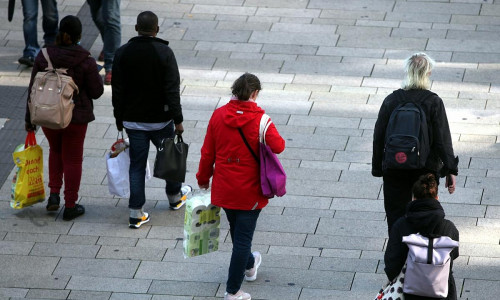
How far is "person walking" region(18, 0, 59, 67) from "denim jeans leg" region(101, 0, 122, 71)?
2.34 ft

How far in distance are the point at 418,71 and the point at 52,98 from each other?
2.90 m

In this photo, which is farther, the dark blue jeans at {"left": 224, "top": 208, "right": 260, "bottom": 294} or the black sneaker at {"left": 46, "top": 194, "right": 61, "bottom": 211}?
the black sneaker at {"left": 46, "top": 194, "right": 61, "bottom": 211}

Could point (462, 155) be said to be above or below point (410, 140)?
below

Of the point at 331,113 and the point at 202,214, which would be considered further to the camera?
the point at 331,113

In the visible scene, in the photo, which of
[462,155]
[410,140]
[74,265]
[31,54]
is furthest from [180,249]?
[31,54]

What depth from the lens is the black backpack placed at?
21.2 feet

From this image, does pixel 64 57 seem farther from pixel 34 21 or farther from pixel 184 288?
pixel 34 21

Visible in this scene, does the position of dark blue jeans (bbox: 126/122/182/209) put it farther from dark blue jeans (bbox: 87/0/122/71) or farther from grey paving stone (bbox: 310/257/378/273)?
dark blue jeans (bbox: 87/0/122/71)

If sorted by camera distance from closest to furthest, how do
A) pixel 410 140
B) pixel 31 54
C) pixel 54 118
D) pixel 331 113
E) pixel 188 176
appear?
pixel 410 140, pixel 54 118, pixel 188 176, pixel 331 113, pixel 31 54

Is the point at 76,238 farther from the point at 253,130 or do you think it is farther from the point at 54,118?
the point at 253,130

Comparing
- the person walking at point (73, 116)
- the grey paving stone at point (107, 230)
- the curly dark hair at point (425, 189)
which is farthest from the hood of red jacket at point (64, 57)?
the curly dark hair at point (425, 189)

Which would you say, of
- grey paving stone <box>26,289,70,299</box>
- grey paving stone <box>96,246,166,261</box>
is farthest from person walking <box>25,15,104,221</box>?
grey paving stone <box>26,289,70,299</box>

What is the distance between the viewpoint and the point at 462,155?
30.1 ft

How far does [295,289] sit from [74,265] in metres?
1.71
